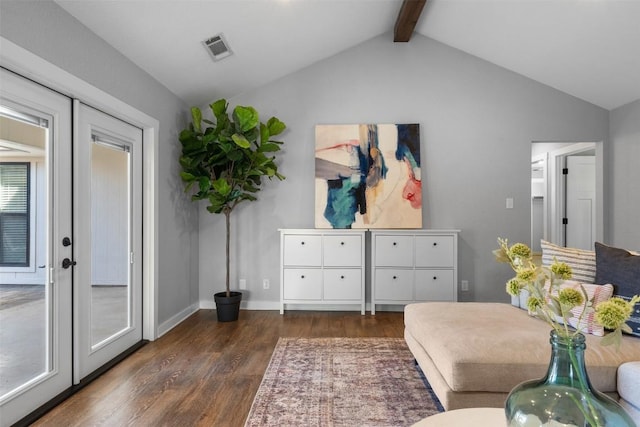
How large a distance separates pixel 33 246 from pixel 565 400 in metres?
2.54

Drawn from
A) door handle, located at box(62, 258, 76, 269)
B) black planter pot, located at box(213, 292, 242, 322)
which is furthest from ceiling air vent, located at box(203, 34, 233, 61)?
black planter pot, located at box(213, 292, 242, 322)

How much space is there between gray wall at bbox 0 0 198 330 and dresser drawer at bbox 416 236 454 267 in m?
2.52

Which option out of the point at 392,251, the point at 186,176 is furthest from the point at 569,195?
Result: the point at 186,176

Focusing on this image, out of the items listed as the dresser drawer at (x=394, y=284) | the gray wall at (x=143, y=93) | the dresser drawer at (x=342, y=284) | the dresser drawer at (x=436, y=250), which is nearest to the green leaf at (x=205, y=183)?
the gray wall at (x=143, y=93)

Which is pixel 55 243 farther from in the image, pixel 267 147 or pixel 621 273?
pixel 621 273

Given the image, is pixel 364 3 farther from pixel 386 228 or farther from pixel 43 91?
pixel 43 91

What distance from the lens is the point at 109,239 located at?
279cm

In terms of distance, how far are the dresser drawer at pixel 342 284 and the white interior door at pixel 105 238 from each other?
5.93 feet

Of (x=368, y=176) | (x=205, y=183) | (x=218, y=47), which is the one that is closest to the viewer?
(x=218, y=47)

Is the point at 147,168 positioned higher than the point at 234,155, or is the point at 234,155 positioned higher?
the point at 234,155

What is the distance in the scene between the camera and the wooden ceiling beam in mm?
3422

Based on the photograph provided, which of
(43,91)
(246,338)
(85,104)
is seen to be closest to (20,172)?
(43,91)

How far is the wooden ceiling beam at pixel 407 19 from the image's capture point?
3.42 meters

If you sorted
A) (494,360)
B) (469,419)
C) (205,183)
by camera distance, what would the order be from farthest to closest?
(205,183), (494,360), (469,419)
